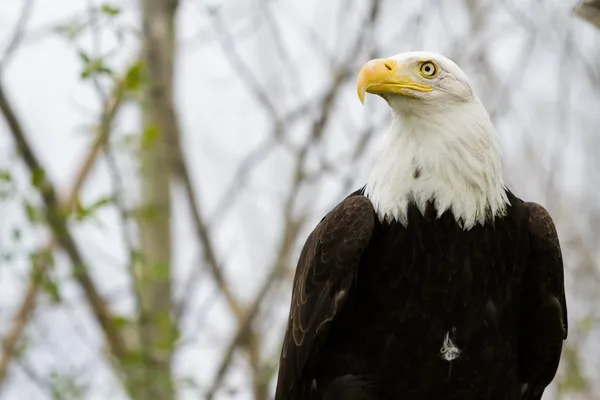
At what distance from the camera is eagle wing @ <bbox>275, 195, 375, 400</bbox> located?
15.4ft

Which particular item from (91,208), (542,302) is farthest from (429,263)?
(91,208)

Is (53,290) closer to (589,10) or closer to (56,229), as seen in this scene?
(56,229)

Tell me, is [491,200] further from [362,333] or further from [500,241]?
[362,333]

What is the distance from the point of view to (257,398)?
781 centimetres

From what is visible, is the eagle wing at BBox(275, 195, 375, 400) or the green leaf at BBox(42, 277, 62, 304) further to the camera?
the green leaf at BBox(42, 277, 62, 304)

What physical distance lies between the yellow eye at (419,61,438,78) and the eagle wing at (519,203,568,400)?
76cm

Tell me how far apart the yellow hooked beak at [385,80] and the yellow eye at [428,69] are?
6cm

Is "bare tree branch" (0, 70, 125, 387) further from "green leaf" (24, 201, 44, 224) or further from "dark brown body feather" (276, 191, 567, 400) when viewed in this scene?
"dark brown body feather" (276, 191, 567, 400)

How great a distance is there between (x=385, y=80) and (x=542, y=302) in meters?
1.22

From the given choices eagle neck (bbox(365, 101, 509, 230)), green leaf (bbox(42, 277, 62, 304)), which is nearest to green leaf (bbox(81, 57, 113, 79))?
green leaf (bbox(42, 277, 62, 304))

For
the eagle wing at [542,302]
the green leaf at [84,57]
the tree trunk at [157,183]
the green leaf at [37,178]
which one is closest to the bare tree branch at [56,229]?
the tree trunk at [157,183]

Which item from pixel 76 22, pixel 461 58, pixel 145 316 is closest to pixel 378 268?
pixel 76 22

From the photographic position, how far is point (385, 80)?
4.64m

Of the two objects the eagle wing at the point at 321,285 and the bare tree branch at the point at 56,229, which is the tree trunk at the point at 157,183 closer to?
the bare tree branch at the point at 56,229
